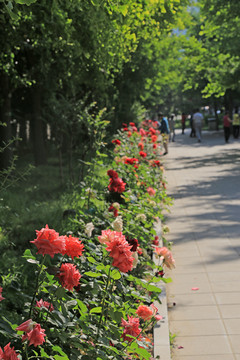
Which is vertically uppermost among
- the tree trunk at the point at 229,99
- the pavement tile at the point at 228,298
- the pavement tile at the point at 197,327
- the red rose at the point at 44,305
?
the tree trunk at the point at 229,99

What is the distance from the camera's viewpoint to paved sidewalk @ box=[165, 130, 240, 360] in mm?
5121

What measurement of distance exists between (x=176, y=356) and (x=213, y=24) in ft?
66.8

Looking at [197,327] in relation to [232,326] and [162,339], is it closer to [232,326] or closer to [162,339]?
[232,326]

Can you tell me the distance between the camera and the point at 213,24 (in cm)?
2338

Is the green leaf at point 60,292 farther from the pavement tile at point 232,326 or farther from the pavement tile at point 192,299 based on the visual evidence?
the pavement tile at point 192,299

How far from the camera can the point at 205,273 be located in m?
7.13

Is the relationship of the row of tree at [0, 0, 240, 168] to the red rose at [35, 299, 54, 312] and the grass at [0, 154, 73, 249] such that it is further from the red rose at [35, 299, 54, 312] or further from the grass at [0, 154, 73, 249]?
the red rose at [35, 299, 54, 312]

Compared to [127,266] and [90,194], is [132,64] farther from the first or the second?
[127,266]

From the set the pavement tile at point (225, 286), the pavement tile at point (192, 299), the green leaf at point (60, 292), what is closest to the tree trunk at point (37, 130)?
the pavement tile at point (225, 286)

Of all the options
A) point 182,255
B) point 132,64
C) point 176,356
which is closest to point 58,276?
point 176,356

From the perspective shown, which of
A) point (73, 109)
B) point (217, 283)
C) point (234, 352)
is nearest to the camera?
point (234, 352)

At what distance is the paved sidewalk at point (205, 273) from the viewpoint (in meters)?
5.12

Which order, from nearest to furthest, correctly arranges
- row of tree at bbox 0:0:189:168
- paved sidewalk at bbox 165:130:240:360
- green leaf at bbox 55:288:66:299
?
green leaf at bbox 55:288:66:299, paved sidewalk at bbox 165:130:240:360, row of tree at bbox 0:0:189:168

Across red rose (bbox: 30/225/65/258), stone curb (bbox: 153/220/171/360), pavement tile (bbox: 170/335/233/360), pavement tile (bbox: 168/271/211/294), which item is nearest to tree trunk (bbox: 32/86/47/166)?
pavement tile (bbox: 168/271/211/294)
